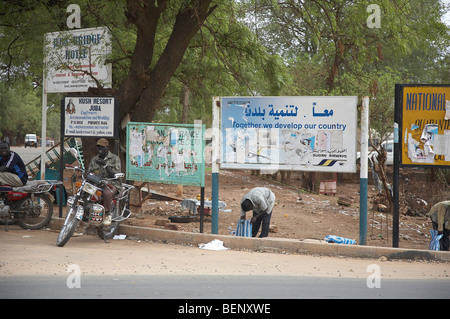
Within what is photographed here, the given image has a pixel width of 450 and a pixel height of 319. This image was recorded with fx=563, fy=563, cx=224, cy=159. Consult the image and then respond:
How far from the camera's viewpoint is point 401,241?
1247cm

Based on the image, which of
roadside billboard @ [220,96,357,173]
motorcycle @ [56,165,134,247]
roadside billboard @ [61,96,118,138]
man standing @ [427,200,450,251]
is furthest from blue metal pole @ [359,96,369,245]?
roadside billboard @ [61,96,118,138]

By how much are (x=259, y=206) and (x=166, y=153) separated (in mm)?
1866

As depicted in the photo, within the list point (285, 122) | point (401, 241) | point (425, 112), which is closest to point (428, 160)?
point (425, 112)

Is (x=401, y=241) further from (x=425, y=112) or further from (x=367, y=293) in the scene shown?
(x=367, y=293)

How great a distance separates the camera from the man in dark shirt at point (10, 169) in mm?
10383

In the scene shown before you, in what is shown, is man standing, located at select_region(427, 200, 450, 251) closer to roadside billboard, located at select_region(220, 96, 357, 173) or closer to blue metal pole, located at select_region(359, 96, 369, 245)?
blue metal pole, located at select_region(359, 96, 369, 245)

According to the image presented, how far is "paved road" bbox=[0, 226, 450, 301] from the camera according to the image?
19.0ft

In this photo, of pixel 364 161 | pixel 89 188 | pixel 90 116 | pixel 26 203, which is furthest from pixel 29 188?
pixel 364 161

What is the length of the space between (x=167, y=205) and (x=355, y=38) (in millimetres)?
6857

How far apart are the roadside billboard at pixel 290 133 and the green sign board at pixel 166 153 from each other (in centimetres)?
47

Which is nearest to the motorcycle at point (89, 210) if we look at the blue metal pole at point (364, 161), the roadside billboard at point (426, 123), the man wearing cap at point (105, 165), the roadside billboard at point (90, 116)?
the man wearing cap at point (105, 165)

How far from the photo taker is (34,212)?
413 inches

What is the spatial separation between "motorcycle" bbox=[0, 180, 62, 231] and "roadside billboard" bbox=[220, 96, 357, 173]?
354 centimetres

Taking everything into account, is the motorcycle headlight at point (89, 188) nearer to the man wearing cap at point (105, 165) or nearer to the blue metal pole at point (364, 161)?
the man wearing cap at point (105, 165)
